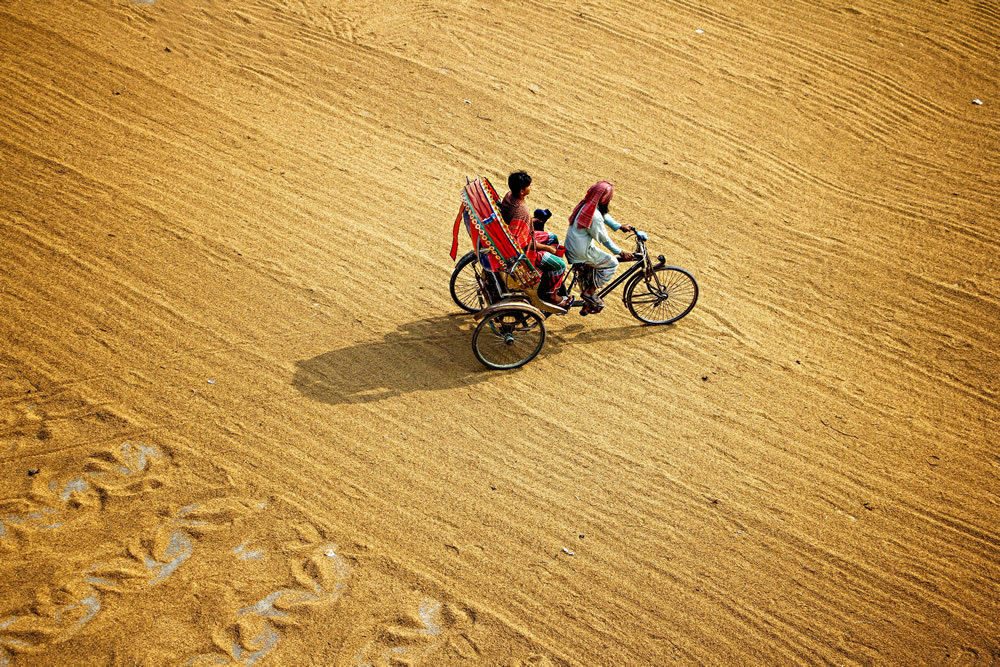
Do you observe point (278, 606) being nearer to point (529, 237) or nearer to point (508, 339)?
point (508, 339)

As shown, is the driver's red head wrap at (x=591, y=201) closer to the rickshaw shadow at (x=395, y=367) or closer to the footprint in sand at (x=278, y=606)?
the rickshaw shadow at (x=395, y=367)

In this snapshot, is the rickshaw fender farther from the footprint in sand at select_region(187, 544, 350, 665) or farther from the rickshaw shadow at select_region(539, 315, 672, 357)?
the footprint in sand at select_region(187, 544, 350, 665)

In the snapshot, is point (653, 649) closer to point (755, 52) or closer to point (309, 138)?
point (309, 138)

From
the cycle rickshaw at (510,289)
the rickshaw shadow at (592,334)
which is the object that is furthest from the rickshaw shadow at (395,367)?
the rickshaw shadow at (592,334)

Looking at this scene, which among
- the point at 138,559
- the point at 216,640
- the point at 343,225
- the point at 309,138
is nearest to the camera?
the point at 216,640

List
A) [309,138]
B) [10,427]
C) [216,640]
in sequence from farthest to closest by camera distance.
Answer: [309,138]
[10,427]
[216,640]

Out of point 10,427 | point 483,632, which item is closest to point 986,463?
point 483,632

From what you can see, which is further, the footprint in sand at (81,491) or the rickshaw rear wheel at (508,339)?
the rickshaw rear wheel at (508,339)

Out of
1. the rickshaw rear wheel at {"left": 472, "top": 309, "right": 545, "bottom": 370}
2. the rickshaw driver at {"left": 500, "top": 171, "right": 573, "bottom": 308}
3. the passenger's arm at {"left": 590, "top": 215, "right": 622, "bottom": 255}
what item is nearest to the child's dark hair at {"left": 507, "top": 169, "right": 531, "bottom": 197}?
the rickshaw driver at {"left": 500, "top": 171, "right": 573, "bottom": 308}
